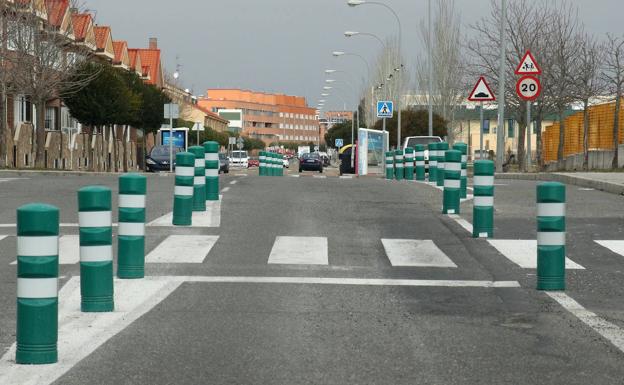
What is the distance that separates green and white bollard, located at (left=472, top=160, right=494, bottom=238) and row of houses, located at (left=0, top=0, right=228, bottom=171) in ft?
95.9

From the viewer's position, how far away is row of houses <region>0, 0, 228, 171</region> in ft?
146

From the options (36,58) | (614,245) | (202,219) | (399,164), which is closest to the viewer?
(614,245)

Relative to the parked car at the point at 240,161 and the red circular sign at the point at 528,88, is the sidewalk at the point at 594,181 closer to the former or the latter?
the red circular sign at the point at 528,88

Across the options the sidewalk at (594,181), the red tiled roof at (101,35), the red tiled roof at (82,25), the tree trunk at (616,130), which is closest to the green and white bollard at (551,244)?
the sidewalk at (594,181)

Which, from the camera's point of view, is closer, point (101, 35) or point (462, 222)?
point (462, 222)

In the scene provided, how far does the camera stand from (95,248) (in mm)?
7949

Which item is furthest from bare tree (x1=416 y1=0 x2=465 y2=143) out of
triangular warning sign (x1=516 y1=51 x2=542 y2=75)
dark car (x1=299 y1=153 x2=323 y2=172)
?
triangular warning sign (x1=516 y1=51 x2=542 y2=75)

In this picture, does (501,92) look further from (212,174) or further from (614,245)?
(614,245)

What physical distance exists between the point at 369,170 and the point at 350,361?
50.8m

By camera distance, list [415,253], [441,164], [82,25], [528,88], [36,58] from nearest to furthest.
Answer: [415,253], [441,164], [528,88], [36,58], [82,25]

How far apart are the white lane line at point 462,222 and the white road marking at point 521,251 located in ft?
3.50

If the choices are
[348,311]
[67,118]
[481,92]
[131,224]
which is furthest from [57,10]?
[348,311]

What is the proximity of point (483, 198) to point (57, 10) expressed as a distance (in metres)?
42.3

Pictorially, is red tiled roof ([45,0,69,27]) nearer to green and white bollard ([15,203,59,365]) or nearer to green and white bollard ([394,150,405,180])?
green and white bollard ([394,150,405,180])
